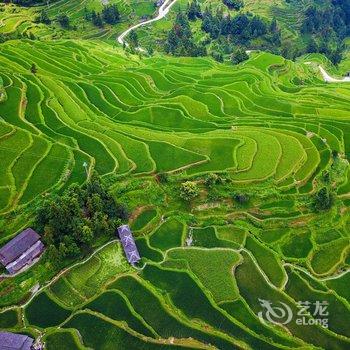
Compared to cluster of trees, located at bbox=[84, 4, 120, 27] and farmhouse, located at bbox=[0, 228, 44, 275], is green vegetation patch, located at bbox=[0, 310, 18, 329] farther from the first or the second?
cluster of trees, located at bbox=[84, 4, 120, 27]

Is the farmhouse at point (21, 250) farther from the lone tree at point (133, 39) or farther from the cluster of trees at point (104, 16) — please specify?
the cluster of trees at point (104, 16)

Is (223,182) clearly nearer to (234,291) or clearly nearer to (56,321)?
(234,291)

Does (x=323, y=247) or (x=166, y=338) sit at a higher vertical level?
(x=166, y=338)

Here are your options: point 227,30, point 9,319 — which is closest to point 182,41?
point 227,30

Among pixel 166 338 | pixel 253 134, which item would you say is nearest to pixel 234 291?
pixel 166 338

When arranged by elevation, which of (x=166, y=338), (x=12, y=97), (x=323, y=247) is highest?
(x=12, y=97)

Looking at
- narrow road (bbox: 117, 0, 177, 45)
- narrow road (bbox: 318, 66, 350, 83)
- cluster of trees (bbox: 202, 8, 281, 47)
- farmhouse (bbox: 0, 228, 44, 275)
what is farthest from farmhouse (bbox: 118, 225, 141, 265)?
cluster of trees (bbox: 202, 8, 281, 47)

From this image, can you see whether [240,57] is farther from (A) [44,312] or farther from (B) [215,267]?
(A) [44,312]

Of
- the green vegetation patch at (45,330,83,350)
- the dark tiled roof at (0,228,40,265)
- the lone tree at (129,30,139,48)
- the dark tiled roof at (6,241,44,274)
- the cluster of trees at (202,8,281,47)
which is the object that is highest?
the dark tiled roof at (0,228,40,265)
